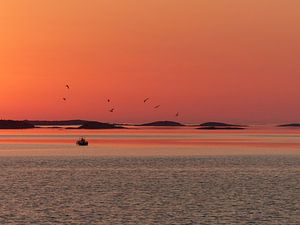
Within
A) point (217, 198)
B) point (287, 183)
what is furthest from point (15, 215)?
point (287, 183)

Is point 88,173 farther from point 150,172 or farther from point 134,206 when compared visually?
point 134,206

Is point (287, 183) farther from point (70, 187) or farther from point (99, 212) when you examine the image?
point (99, 212)

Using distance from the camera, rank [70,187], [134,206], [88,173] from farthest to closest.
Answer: [88,173]
[70,187]
[134,206]

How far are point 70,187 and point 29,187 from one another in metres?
5.29

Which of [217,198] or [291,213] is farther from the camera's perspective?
[217,198]

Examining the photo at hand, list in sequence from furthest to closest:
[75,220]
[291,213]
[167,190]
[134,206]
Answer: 1. [167,190]
2. [134,206]
3. [291,213]
4. [75,220]

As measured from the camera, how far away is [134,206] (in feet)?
205

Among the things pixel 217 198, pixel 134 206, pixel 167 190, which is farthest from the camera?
pixel 167 190

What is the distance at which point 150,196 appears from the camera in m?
71.4

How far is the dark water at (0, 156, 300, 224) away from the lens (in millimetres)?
55781

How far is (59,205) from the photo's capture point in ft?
209

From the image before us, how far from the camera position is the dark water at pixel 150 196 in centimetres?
5578

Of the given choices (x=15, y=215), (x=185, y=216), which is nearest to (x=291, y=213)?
(x=185, y=216)

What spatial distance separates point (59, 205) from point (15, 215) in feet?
25.1
